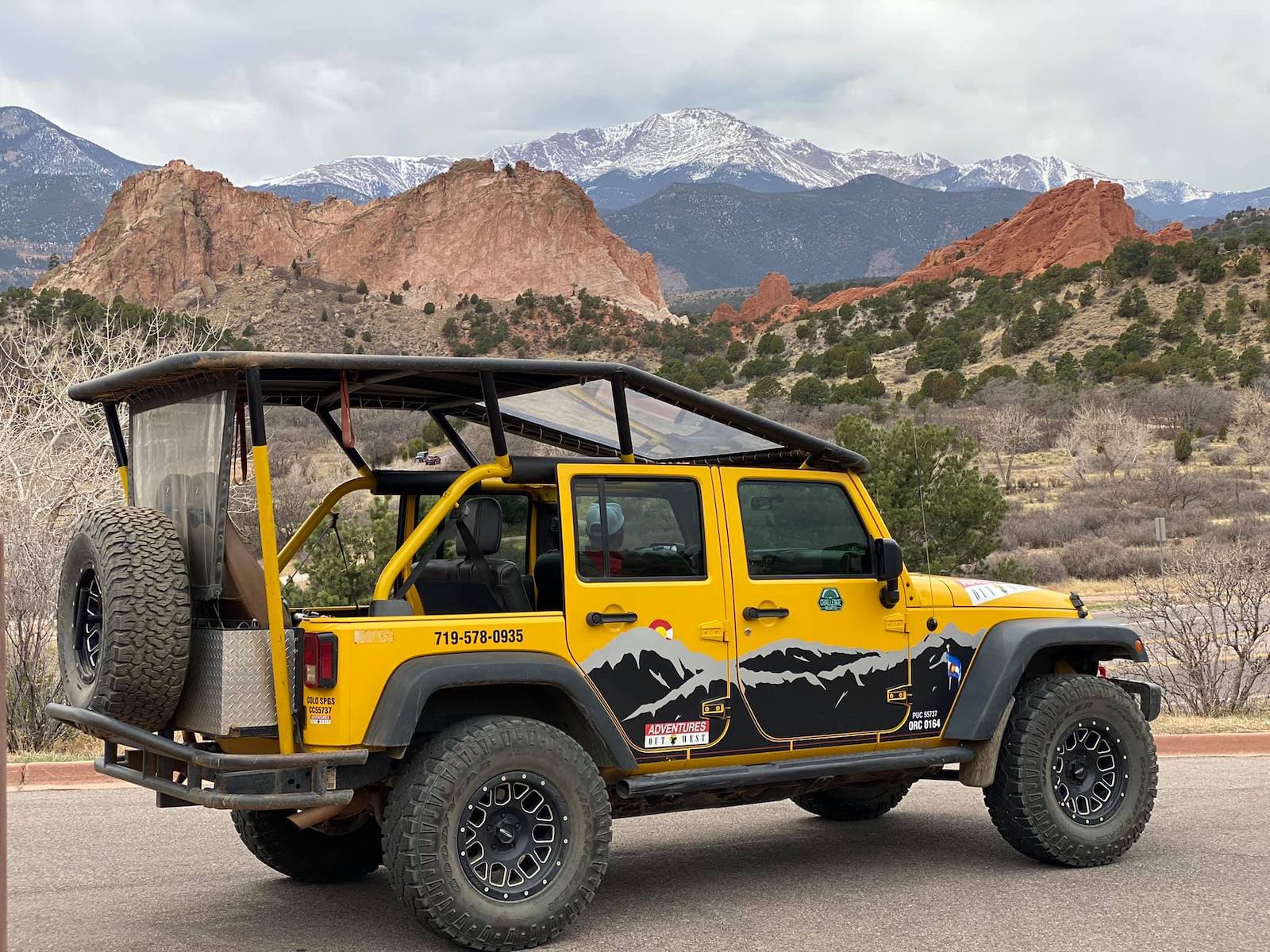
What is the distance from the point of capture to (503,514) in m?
7.05

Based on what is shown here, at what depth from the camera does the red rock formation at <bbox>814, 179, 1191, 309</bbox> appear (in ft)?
331

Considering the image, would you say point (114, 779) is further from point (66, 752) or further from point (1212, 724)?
point (1212, 724)

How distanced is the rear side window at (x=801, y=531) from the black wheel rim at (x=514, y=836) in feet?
4.89

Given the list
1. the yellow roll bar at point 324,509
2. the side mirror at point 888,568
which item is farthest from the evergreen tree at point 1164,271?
the yellow roll bar at point 324,509

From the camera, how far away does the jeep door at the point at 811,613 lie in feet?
20.9

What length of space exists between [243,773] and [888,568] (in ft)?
10.2

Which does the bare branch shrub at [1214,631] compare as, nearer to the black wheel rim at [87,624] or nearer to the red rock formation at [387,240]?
the black wheel rim at [87,624]

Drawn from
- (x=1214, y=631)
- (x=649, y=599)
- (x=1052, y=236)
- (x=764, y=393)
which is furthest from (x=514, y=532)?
(x=1052, y=236)

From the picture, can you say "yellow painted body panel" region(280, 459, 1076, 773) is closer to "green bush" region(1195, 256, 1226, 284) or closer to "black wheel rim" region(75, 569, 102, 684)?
"black wheel rim" region(75, 569, 102, 684)

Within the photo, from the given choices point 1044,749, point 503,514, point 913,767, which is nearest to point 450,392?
point 503,514

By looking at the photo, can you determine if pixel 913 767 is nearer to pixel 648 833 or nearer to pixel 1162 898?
pixel 1162 898

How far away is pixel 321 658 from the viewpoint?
5410mm

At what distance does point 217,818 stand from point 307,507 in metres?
12.7

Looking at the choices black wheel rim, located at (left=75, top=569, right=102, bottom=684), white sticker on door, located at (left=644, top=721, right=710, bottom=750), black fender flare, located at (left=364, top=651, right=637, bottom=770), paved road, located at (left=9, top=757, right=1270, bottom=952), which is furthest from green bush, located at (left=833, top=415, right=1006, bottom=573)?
black wheel rim, located at (left=75, top=569, right=102, bottom=684)
